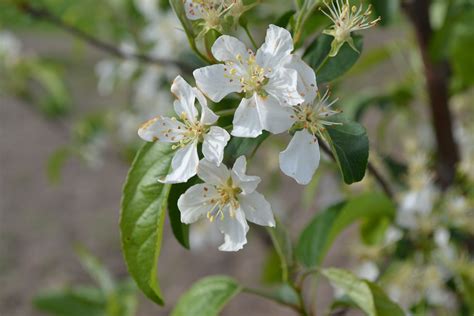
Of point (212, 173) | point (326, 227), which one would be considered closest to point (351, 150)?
point (212, 173)

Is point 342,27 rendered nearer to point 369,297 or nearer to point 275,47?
point 275,47

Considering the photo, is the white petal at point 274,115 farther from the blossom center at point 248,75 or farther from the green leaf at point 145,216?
the green leaf at point 145,216

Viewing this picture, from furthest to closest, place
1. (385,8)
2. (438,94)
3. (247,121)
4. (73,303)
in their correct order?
(73,303) → (438,94) → (385,8) → (247,121)

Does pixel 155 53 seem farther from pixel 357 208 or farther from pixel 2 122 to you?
pixel 2 122

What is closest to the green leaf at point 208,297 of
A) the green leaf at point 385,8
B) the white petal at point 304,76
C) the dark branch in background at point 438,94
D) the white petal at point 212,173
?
the white petal at point 212,173

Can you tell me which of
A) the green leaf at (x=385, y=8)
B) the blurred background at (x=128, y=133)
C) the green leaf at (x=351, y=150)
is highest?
the green leaf at (x=351, y=150)

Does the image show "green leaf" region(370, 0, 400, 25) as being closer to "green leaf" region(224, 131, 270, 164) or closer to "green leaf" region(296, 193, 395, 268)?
"green leaf" region(296, 193, 395, 268)

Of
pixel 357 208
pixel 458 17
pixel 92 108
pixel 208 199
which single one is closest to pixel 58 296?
pixel 357 208
